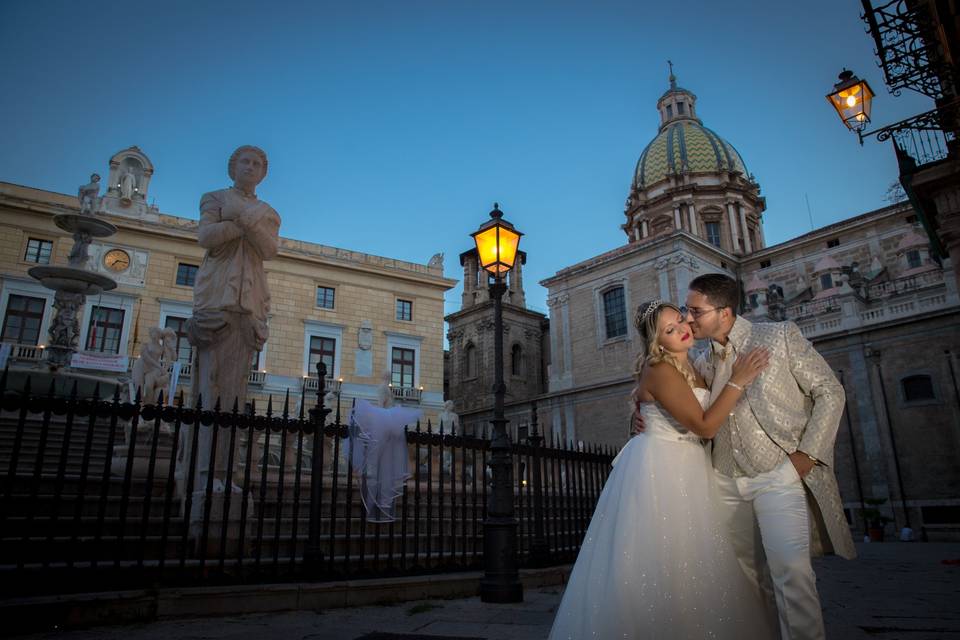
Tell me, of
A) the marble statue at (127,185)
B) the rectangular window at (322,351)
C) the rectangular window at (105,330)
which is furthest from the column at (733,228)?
the rectangular window at (105,330)

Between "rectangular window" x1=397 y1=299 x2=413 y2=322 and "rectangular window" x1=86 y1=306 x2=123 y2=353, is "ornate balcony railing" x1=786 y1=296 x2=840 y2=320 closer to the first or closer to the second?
"rectangular window" x1=397 y1=299 x2=413 y2=322

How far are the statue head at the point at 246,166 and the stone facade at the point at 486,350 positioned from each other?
34.0m

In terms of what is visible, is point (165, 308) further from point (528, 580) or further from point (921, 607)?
point (921, 607)

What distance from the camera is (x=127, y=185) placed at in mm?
27641

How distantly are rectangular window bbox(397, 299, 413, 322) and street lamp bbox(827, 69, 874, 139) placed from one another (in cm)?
2481

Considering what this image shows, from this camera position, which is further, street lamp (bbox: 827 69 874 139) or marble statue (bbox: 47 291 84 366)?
marble statue (bbox: 47 291 84 366)

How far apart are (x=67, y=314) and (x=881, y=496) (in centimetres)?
2597

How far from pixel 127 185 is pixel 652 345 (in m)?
30.6

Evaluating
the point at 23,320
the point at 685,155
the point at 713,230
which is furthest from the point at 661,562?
the point at 685,155

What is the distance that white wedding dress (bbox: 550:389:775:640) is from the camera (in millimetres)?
2633

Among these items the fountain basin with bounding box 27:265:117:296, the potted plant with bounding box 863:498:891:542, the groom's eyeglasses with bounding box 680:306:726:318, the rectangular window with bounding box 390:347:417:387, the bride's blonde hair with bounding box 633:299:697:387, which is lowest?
the potted plant with bounding box 863:498:891:542

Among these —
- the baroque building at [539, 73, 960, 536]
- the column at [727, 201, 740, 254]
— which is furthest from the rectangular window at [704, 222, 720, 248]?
the column at [727, 201, 740, 254]

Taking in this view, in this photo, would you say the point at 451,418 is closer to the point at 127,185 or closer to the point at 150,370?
the point at 150,370

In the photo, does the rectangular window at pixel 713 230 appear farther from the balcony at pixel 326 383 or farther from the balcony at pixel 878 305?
the balcony at pixel 326 383
